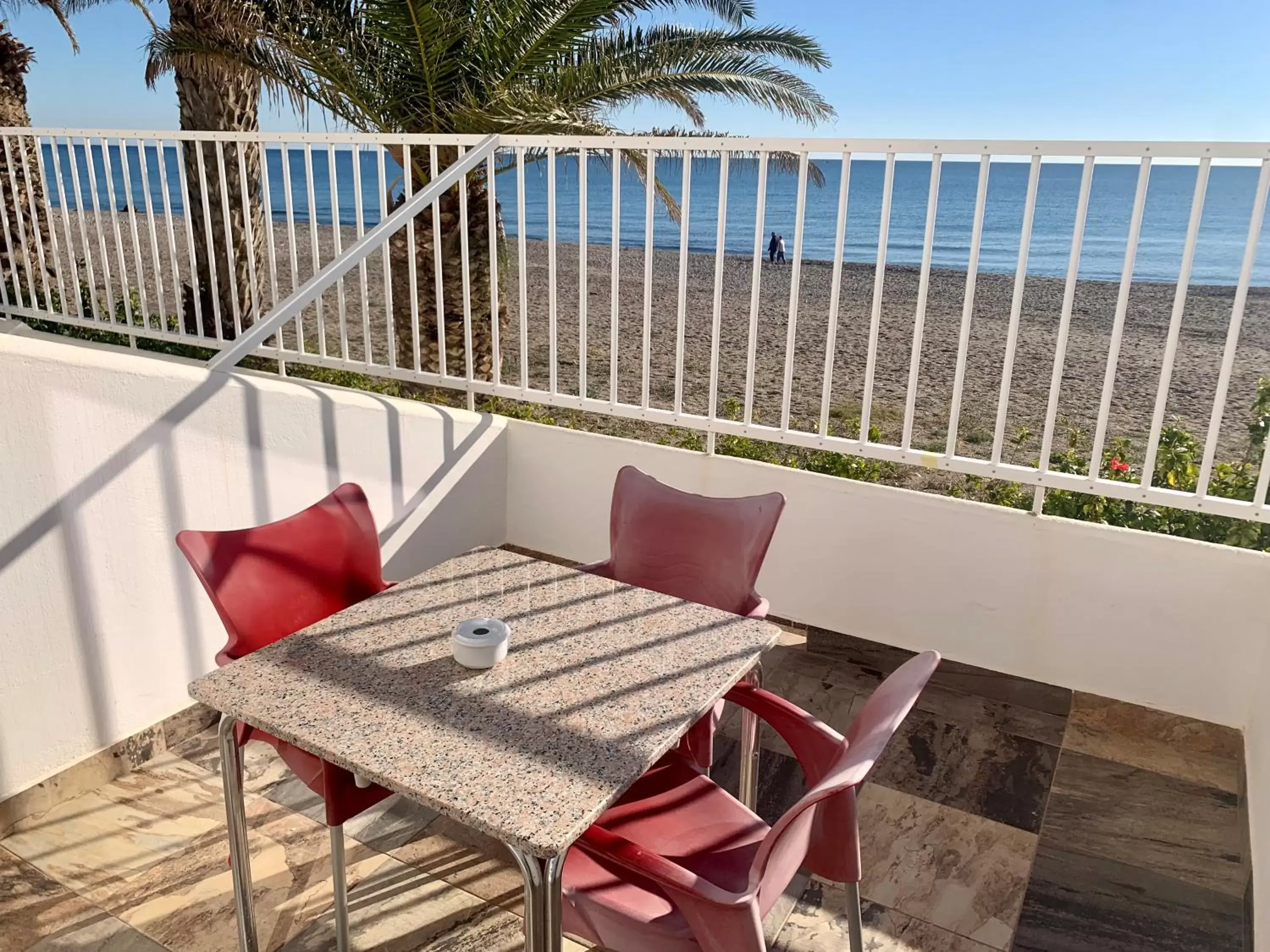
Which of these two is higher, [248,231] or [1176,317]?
[248,231]

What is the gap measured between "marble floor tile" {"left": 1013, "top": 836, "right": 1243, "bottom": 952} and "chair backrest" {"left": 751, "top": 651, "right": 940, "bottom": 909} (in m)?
0.87

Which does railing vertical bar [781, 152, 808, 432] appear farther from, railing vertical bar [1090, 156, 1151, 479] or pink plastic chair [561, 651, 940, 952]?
pink plastic chair [561, 651, 940, 952]

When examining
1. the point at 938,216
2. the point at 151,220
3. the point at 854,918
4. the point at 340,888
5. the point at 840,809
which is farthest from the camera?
the point at 938,216

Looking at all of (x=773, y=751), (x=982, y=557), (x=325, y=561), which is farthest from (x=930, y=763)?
(x=325, y=561)

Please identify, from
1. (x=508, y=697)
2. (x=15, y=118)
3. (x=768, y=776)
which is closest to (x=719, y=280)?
(x=768, y=776)

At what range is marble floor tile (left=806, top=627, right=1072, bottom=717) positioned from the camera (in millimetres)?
3027

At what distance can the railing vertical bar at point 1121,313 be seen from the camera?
253 centimetres

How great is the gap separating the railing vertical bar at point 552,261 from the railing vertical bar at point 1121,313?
176cm

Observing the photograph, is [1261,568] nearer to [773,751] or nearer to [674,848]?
[773,751]

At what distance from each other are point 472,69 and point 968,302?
155 inches

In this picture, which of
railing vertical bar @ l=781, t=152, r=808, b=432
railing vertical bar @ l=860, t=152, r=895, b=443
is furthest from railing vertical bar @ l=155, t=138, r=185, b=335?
railing vertical bar @ l=860, t=152, r=895, b=443

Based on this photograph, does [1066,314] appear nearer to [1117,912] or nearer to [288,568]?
[1117,912]

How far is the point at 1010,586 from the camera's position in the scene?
293cm

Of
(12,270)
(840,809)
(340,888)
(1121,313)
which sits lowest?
(340,888)
